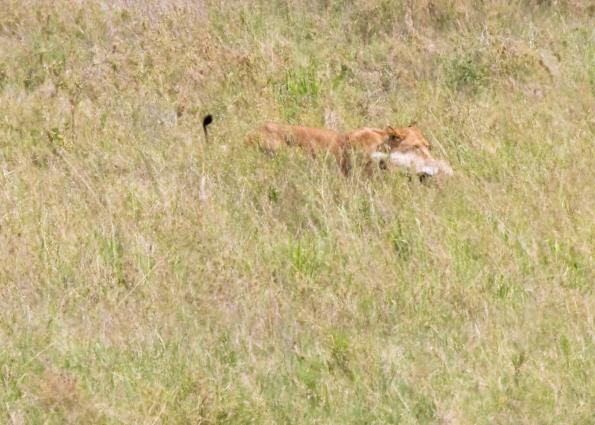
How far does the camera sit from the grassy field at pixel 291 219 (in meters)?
4.27

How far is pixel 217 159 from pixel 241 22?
2614 mm

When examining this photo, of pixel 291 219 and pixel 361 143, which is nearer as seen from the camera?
pixel 291 219

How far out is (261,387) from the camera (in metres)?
4.33

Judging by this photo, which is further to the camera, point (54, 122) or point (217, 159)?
point (54, 122)

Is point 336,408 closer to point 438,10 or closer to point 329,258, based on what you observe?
point 329,258

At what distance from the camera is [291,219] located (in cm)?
597

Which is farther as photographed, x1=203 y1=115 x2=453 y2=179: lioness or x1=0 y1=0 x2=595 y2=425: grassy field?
x1=203 y1=115 x2=453 y2=179: lioness

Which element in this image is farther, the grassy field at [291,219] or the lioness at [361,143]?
the lioness at [361,143]

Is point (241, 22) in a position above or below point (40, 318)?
below

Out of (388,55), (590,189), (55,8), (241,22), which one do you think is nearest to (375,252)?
(590,189)

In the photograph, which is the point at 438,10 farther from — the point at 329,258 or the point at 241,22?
the point at 329,258

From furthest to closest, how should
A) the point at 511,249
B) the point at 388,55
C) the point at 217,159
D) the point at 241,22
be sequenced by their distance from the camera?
1. the point at 241,22
2. the point at 388,55
3. the point at 217,159
4. the point at 511,249

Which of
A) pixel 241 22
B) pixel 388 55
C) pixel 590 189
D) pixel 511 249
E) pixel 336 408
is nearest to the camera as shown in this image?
pixel 336 408

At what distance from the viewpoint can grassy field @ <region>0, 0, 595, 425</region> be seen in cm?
427
